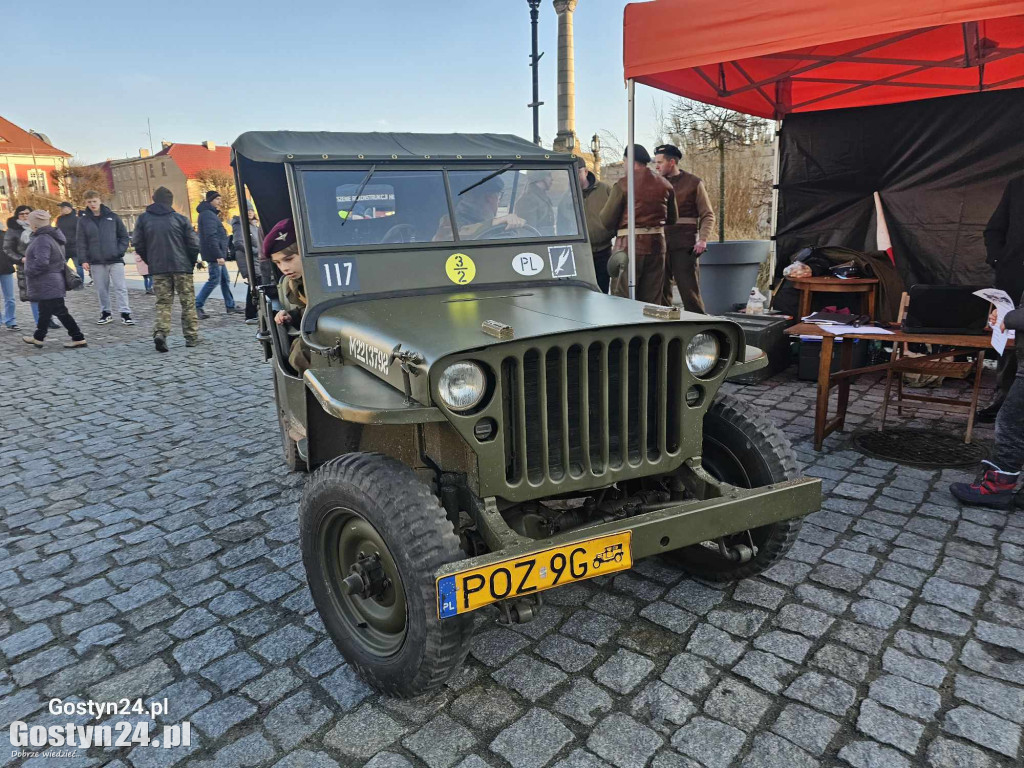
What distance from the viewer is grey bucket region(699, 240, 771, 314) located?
859 centimetres

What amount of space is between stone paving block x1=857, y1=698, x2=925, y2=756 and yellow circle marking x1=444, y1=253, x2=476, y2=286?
245cm

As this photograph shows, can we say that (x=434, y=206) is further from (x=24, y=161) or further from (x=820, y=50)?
(x=24, y=161)

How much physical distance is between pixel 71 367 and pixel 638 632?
24.9 feet

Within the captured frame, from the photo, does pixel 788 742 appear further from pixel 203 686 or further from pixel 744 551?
pixel 203 686

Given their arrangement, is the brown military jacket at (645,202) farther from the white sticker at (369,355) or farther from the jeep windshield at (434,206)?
the white sticker at (369,355)

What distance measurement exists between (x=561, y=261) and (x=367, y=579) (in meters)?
2.07

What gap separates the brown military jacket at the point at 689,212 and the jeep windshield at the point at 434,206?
12.4ft

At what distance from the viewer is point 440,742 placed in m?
2.29

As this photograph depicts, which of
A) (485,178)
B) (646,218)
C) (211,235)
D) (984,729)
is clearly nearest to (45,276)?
(211,235)

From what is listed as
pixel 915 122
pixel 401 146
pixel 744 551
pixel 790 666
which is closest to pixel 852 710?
pixel 790 666

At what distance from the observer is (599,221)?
291 inches

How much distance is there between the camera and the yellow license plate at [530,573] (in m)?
2.09

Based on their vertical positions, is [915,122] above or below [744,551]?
above

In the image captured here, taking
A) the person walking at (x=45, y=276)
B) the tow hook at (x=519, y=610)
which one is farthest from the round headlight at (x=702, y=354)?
the person walking at (x=45, y=276)
